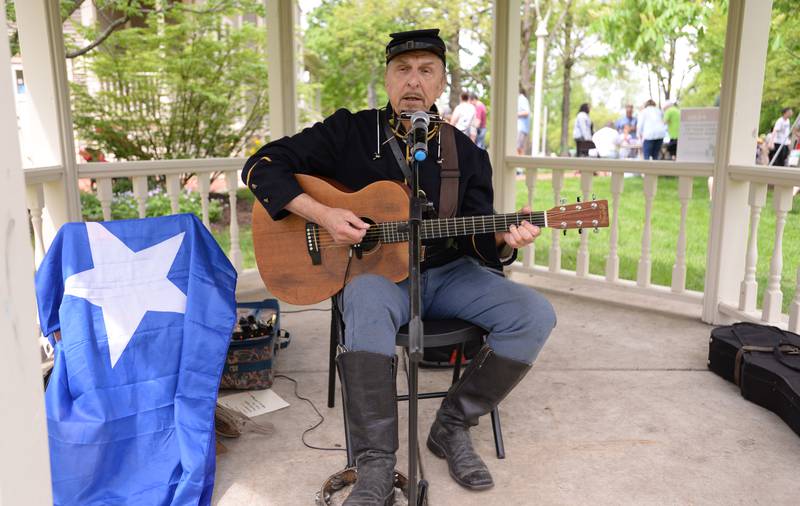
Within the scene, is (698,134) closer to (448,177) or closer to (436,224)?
(448,177)

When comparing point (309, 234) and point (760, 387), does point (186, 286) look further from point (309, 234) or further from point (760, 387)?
point (760, 387)

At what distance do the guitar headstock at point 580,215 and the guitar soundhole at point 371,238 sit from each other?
1.83 feet

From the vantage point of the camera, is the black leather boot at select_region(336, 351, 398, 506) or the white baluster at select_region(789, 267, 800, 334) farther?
the white baluster at select_region(789, 267, 800, 334)

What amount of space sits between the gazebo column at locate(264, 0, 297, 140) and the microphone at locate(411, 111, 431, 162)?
2.69 metres

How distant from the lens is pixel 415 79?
217 centimetres

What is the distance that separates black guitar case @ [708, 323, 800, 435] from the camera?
7.96ft

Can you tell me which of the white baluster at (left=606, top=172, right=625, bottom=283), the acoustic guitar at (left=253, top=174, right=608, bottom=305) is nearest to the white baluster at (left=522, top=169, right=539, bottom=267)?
the white baluster at (left=606, top=172, right=625, bottom=283)

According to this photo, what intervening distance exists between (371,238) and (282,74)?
92.7 inches

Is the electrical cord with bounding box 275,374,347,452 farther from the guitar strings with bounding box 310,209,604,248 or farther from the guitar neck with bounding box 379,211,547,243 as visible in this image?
the guitar neck with bounding box 379,211,547,243

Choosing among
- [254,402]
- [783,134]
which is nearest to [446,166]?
[254,402]

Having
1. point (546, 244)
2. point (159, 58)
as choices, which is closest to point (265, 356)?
point (546, 244)

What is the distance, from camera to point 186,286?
7.07ft

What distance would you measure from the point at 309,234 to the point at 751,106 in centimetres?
262

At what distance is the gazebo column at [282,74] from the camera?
4.02 meters
